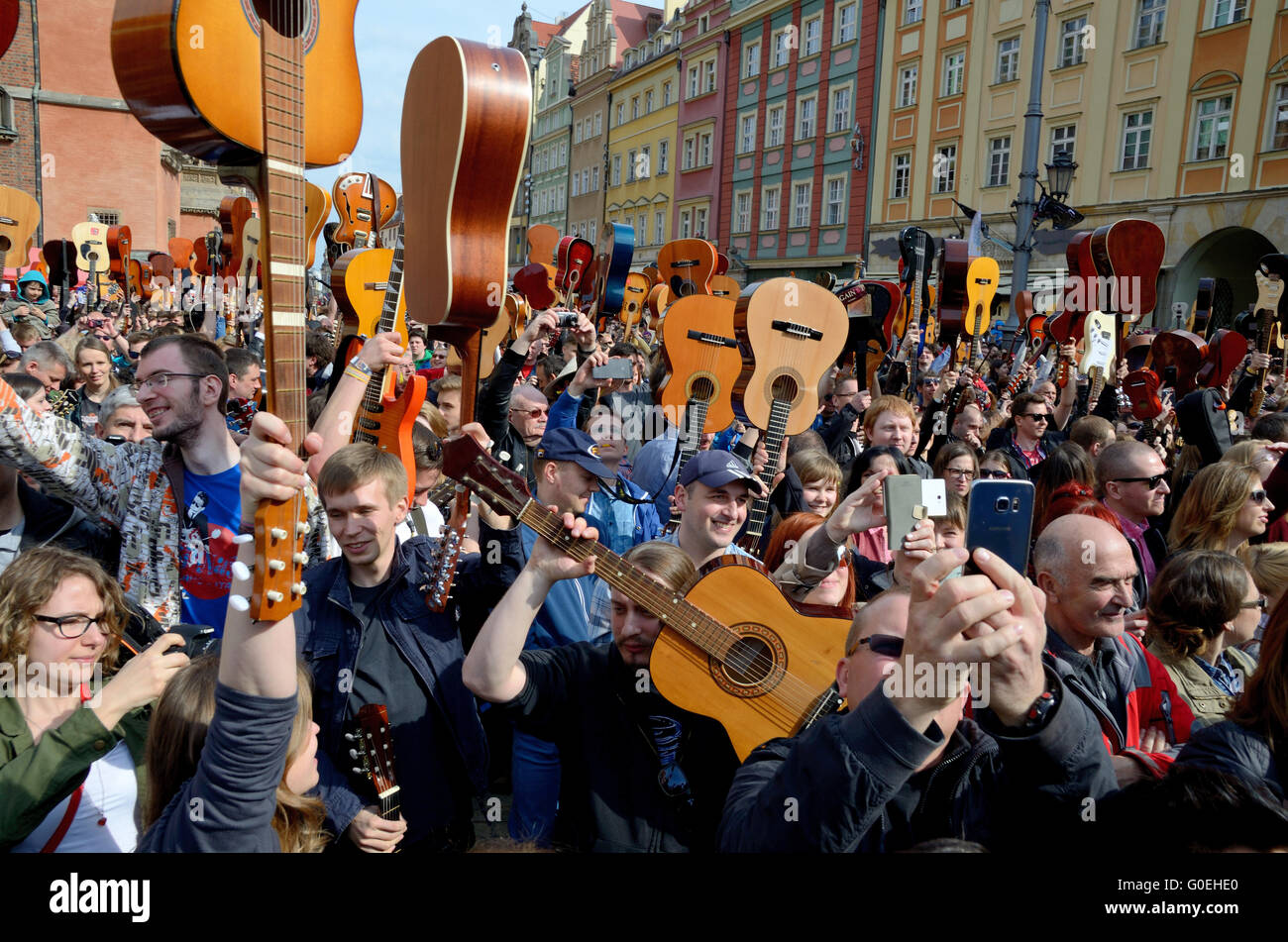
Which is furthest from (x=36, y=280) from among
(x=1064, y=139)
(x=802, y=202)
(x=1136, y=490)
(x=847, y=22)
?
(x=847, y=22)

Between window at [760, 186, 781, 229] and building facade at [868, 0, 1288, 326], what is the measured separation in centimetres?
618

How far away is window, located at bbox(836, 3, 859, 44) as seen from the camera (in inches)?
1233

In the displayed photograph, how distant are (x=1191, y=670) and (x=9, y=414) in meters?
3.91

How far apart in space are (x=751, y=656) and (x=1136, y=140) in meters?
25.6

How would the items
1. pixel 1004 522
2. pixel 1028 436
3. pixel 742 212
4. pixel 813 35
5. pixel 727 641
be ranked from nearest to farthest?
pixel 1004 522 < pixel 727 641 < pixel 1028 436 < pixel 813 35 < pixel 742 212

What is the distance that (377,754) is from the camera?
2393mm

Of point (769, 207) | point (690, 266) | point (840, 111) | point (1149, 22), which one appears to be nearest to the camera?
point (690, 266)

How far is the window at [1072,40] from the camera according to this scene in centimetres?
2397

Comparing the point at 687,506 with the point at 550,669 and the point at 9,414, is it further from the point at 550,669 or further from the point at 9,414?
the point at 9,414

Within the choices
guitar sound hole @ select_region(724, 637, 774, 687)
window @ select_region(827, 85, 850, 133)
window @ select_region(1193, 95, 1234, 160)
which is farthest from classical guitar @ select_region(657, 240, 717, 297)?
window @ select_region(827, 85, 850, 133)

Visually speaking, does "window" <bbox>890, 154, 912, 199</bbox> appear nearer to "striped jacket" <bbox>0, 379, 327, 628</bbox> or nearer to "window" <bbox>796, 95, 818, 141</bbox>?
"window" <bbox>796, 95, 818, 141</bbox>

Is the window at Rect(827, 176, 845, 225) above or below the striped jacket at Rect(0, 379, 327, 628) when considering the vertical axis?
above

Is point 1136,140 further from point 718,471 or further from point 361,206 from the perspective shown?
point 718,471
